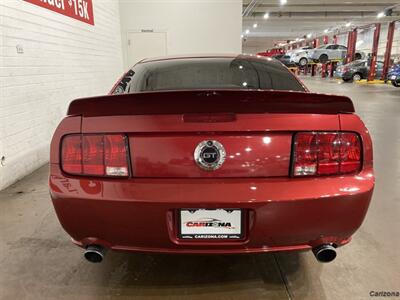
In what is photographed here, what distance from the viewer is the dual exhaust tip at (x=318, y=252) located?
1517 millimetres

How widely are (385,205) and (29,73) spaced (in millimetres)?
3990

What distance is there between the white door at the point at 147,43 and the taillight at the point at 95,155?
7.71m

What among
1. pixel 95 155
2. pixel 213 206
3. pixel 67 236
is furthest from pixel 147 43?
pixel 213 206

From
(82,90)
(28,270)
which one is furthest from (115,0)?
(28,270)

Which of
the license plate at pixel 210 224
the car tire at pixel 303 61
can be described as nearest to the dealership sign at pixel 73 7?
the license plate at pixel 210 224

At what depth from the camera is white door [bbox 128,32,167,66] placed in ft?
28.6

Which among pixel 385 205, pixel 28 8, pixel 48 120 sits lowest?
pixel 385 205

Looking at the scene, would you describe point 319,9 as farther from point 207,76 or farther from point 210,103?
point 210,103

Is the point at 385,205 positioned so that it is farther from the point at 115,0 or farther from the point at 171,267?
the point at 115,0

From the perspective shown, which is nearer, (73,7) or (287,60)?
(73,7)

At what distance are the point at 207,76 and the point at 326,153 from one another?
121 cm

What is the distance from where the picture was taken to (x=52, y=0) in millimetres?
4668

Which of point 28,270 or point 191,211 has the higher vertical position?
point 191,211

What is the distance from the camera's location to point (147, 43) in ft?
28.7
